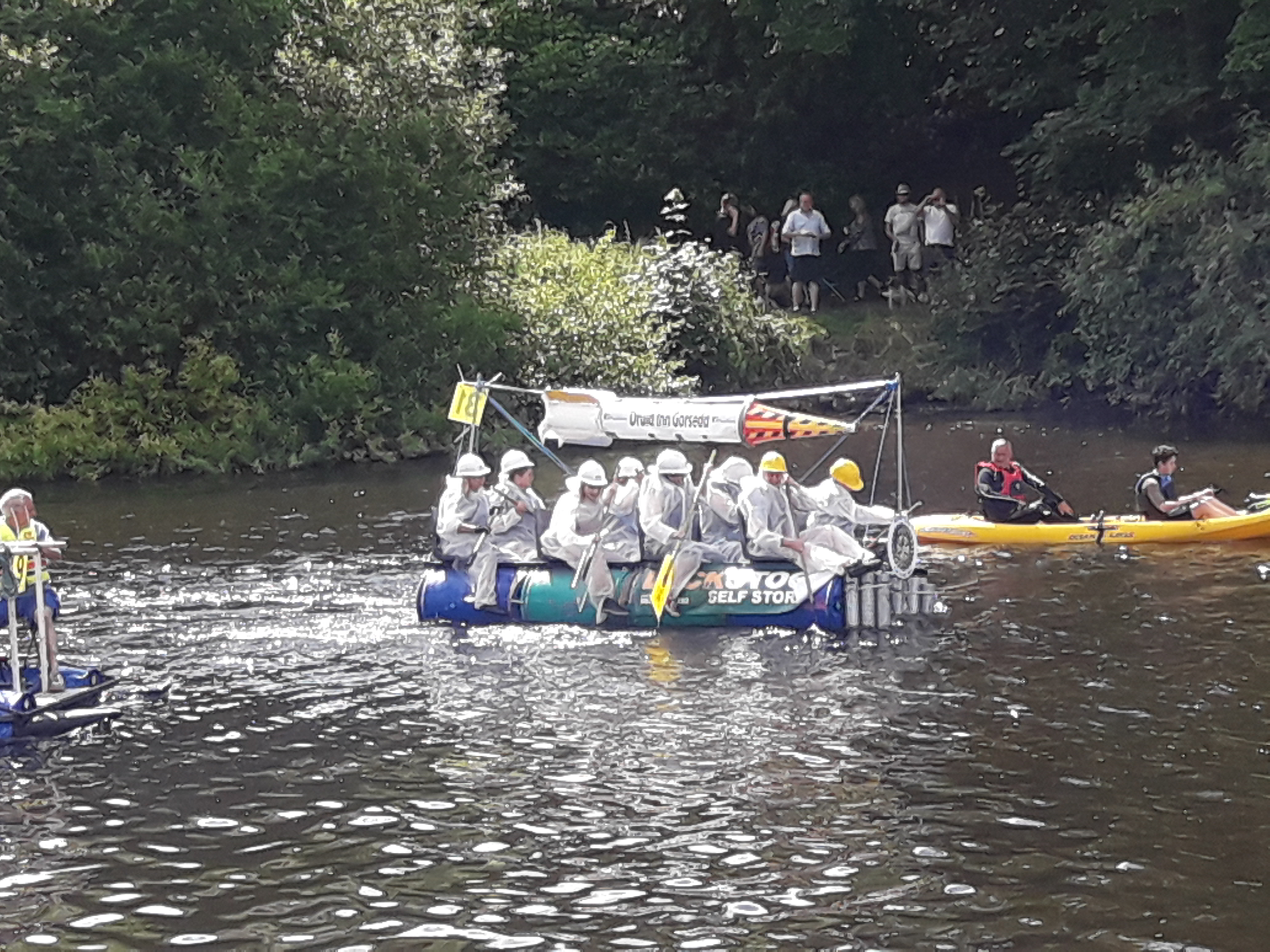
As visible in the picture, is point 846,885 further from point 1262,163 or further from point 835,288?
point 835,288

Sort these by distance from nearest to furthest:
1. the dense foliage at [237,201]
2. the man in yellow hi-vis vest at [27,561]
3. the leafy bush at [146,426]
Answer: the man in yellow hi-vis vest at [27,561], the leafy bush at [146,426], the dense foliage at [237,201]

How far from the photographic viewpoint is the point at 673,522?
18812mm

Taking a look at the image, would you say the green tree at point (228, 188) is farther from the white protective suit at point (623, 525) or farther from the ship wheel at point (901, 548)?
the ship wheel at point (901, 548)

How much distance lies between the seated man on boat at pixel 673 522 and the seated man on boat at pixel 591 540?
0.28m

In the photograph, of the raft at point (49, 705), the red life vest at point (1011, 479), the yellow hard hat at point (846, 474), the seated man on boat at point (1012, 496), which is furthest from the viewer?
the red life vest at point (1011, 479)

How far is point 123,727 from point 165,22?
1921cm

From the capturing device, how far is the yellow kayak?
70.6ft

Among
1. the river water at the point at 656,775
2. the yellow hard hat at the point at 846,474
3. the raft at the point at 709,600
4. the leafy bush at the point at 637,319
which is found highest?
the leafy bush at the point at 637,319

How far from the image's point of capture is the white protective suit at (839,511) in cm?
1925

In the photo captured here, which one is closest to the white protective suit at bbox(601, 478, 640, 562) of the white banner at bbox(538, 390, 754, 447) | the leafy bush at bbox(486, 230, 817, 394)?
the white banner at bbox(538, 390, 754, 447)

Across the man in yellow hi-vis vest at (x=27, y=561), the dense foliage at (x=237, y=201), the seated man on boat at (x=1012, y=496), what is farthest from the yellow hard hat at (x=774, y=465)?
the dense foliage at (x=237, y=201)

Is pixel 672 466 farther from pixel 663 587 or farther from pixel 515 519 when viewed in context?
pixel 515 519

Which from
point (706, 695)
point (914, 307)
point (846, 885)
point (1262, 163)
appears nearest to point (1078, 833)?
point (846, 885)

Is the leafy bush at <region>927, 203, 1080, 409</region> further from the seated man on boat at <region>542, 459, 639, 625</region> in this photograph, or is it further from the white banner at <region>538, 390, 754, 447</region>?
the seated man on boat at <region>542, 459, 639, 625</region>
